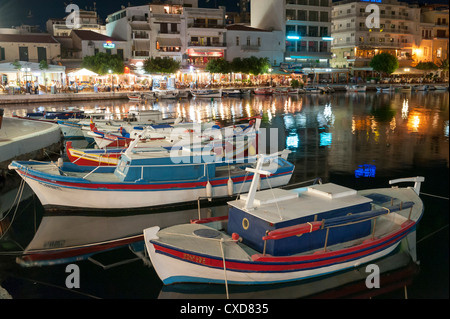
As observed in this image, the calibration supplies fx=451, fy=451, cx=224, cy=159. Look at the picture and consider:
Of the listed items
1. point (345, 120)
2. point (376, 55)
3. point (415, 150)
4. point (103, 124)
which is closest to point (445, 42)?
point (376, 55)

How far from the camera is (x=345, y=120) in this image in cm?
3603

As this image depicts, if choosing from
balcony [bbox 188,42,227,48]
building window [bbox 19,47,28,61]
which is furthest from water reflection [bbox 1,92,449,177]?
balcony [bbox 188,42,227,48]

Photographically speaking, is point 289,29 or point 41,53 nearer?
point 41,53

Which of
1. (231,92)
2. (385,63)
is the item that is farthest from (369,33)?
(231,92)

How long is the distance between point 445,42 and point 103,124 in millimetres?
89765

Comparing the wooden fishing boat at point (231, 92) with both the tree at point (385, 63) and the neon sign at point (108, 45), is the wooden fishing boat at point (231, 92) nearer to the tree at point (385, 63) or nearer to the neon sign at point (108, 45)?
the neon sign at point (108, 45)

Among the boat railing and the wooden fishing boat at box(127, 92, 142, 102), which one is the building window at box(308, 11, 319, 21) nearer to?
the wooden fishing boat at box(127, 92, 142, 102)

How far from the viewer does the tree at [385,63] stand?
81.1 meters

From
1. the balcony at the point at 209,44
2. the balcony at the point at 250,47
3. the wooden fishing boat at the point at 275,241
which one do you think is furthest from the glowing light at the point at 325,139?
the balcony at the point at 250,47

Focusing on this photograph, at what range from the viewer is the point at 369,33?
8544 centimetres

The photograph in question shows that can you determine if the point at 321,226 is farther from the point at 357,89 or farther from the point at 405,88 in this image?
the point at 405,88

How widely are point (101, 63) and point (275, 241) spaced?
52.6 m

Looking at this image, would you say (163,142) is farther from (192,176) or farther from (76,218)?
(76,218)

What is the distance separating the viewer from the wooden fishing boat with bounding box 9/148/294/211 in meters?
12.7
